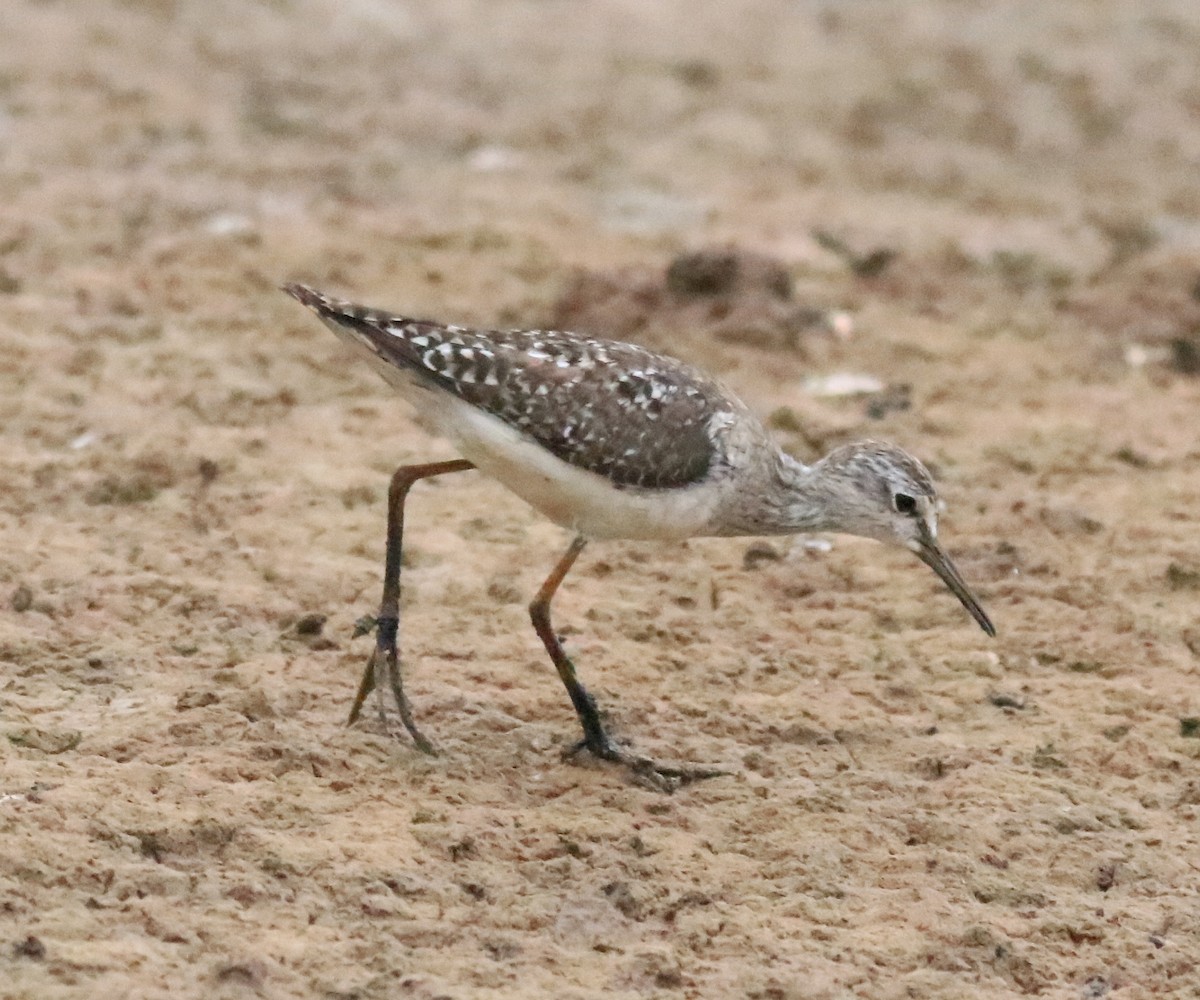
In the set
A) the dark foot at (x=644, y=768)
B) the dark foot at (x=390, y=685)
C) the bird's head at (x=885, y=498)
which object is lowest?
the dark foot at (x=644, y=768)

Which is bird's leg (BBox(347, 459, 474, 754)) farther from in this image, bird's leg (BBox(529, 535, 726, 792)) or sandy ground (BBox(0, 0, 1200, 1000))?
bird's leg (BBox(529, 535, 726, 792))

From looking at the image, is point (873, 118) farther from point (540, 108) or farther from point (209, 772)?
point (209, 772)

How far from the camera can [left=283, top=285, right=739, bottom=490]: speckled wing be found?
554cm

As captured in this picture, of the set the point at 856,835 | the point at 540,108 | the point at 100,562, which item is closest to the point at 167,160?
the point at 540,108

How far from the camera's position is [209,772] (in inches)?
199

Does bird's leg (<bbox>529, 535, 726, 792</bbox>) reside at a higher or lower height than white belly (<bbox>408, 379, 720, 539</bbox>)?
lower

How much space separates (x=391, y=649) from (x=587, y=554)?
56.0 inches

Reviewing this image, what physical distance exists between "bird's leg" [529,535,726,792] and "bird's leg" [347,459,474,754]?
1.38ft

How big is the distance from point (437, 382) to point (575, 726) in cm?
113

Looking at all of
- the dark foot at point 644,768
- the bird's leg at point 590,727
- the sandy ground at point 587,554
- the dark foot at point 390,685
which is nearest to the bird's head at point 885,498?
the sandy ground at point 587,554

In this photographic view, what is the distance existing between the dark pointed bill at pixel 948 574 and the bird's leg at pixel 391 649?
5.10 feet

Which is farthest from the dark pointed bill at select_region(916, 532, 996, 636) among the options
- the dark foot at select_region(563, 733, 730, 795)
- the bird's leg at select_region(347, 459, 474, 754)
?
the bird's leg at select_region(347, 459, 474, 754)

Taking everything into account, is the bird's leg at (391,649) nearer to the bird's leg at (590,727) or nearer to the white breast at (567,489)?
the white breast at (567,489)

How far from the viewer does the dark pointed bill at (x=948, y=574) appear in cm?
601
